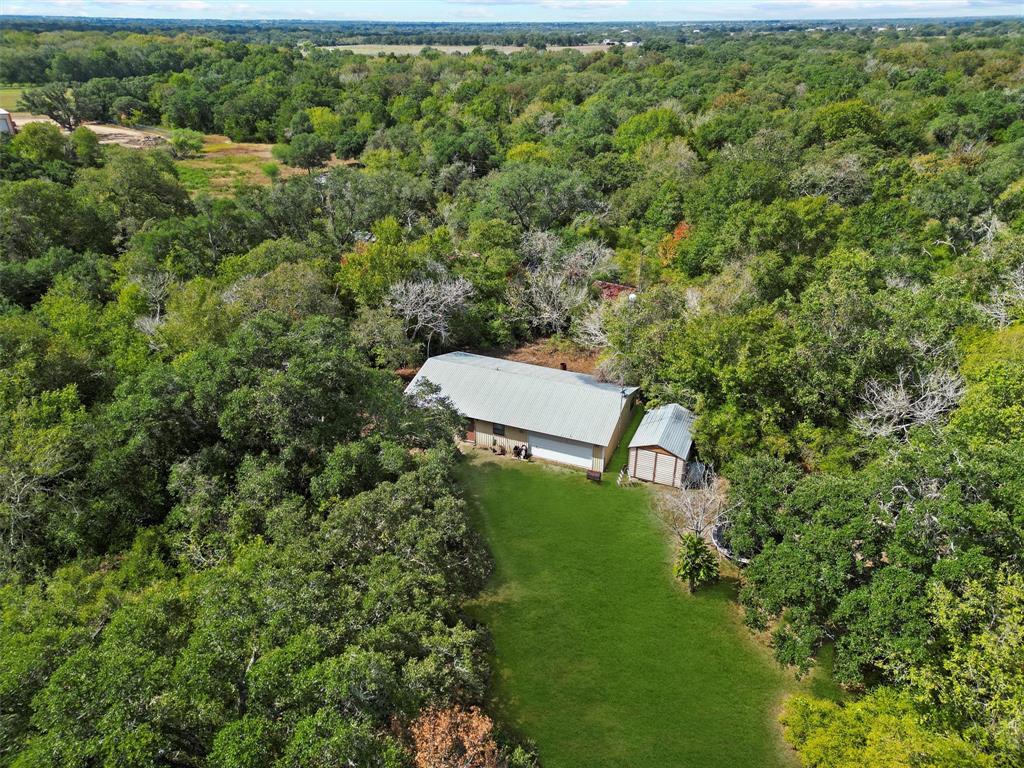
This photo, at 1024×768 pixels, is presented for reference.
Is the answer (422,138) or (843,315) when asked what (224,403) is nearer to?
(843,315)

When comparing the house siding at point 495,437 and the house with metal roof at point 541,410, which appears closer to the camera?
the house with metal roof at point 541,410

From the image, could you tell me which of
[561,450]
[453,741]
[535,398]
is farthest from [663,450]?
[453,741]

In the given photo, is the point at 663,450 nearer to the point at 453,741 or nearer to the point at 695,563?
the point at 695,563

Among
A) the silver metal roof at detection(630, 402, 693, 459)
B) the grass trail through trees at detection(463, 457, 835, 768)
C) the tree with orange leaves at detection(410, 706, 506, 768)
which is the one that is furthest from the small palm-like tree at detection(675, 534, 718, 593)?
the tree with orange leaves at detection(410, 706, 506, 768)

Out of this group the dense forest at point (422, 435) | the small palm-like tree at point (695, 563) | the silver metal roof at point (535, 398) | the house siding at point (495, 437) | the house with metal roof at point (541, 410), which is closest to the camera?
the dense forest at point (422, 435)

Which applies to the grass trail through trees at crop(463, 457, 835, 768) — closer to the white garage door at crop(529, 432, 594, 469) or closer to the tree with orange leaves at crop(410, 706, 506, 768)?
the white garage door at crop(529, 432, 594, 469)

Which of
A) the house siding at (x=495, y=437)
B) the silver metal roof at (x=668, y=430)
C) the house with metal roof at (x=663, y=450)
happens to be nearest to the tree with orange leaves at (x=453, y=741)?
the house with metal roof at (x=663, y=450)

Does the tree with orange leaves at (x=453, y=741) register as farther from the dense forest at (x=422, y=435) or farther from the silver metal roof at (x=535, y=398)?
the silver metal roof at (x=535, y=398)
